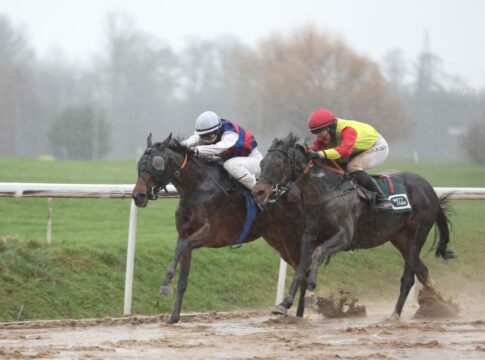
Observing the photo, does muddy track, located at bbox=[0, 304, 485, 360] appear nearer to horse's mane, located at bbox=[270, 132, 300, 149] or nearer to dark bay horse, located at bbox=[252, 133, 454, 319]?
dark bay horse, located at bbox=[252, 133, 454, 319]

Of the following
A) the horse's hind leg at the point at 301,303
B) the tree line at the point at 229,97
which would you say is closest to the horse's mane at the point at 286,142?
the horse's hind leg at the point at 301,303

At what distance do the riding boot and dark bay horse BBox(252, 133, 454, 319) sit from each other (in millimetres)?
93

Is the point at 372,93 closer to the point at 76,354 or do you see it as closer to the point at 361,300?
the point at 361,300

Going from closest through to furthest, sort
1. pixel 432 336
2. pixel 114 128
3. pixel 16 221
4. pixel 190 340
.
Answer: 1. pixel 190 340
2. pixel 432 336
3. pixel 16 221
4. pixel 114 128

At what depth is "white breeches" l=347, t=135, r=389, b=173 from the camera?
8672 mm

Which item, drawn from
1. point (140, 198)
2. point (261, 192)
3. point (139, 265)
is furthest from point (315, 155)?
point (139, 265)

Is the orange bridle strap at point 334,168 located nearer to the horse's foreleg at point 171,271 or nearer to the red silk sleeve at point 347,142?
the red silk sleeve at point 347,142

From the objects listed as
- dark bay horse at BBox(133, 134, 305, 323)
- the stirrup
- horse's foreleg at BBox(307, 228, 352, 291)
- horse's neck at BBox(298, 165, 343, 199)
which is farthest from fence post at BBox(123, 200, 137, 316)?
the stirrup

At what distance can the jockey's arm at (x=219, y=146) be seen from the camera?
26.7ft

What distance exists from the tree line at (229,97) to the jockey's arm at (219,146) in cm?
1005

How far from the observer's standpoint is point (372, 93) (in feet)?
85.3

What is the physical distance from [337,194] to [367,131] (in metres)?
0.83

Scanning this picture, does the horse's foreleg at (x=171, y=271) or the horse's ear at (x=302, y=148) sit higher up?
the horse's ear at (x=302, y=148)

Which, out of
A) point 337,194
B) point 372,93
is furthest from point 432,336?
point 372,93
